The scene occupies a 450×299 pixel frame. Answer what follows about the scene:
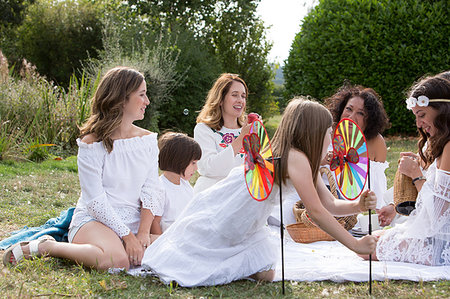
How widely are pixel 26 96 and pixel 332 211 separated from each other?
7.18 m

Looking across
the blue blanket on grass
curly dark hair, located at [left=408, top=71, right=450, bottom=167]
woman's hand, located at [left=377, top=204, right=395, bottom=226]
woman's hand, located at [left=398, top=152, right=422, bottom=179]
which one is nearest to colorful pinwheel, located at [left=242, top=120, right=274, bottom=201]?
curly dark hair, located at [left=408, top=71, right=450, bottom=167]

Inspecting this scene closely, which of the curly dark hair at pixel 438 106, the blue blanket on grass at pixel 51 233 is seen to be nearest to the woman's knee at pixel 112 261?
the blue blanket on grass at pixel 51 233

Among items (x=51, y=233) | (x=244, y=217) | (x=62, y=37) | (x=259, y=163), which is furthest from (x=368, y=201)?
(x=62, y=37)

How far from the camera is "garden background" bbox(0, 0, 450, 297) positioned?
10.6ft

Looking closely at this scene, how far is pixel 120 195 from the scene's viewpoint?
3.84 m

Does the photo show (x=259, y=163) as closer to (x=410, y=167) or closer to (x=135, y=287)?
(x=135, y=287)

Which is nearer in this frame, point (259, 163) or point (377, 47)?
point (259, 163)

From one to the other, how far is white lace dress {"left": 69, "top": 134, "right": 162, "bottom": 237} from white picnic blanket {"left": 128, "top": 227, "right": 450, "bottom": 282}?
0.46m

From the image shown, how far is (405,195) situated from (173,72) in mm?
9205

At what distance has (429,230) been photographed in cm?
352

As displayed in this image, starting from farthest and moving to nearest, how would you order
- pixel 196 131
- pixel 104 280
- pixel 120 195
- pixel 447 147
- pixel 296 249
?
1. pixel 196 131
2. pixel 296 249
3. pixel 120 195
4. pixel 447 147
5. pixel 104 280

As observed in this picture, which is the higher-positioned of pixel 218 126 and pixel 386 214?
pixel 218 126

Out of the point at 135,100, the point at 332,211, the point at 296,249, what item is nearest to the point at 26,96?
the point at 135,100

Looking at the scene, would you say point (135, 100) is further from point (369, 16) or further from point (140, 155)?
point (369, 16)
